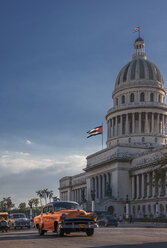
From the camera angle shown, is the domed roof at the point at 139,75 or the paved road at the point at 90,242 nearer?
the paved road at the point at 90,242

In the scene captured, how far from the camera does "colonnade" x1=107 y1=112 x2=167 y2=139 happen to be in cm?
10325

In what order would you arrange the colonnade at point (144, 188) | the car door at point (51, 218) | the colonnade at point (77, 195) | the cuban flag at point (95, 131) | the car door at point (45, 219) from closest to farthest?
→ 1. the car door at point (51, 218)
2. the car door at point (45, 219)
3. the colonnade at point (144, 188)
4. the cuban flag at point (95, 131)
5. the colonnade at point (77, 195)

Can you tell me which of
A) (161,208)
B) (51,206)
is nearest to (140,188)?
(161,208)

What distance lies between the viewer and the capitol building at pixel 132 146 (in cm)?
8519

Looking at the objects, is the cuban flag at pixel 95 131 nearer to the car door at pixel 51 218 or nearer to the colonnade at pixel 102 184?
the colonnade at pixel 102 184

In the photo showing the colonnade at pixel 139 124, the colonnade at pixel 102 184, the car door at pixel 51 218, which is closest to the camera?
the car door at pixel 51 218

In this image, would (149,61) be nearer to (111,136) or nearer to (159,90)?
(159,90)

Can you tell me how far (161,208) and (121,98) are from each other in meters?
40.3

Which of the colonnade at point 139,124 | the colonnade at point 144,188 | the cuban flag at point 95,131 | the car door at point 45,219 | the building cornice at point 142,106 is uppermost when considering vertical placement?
the building cornice at point 142,106

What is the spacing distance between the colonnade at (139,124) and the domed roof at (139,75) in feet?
27.8

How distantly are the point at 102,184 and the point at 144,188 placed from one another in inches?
616

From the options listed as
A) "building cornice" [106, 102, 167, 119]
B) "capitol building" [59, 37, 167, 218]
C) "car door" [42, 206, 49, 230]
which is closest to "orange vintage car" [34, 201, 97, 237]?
"car door" [42, 206, 49, 230]

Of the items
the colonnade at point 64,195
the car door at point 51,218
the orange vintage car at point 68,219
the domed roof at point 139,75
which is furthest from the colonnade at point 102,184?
the orange vintage car at point 68,219

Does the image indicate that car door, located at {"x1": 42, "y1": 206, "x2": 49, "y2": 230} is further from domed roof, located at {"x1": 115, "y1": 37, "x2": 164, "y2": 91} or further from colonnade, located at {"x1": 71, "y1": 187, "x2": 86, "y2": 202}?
colonnade, located at {"x1": 71, "y1": 187, "x2": 86, "y2": 202}
